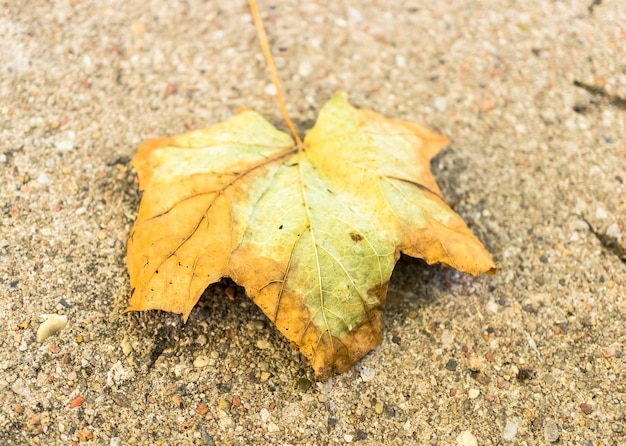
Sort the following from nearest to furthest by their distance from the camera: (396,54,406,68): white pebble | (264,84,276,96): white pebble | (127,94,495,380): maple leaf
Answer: (127,94,495,380): maple leaf
(264,84,276,96): white pebble
(396,54,406,68): white pebble

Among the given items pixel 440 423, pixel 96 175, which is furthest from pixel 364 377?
pixel 96 175

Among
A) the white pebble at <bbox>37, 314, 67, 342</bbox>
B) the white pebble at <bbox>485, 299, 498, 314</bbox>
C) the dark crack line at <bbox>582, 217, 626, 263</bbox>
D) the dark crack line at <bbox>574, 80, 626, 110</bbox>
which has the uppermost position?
the dark crack line at <bbox>574, 80, 626, 110</bbox>

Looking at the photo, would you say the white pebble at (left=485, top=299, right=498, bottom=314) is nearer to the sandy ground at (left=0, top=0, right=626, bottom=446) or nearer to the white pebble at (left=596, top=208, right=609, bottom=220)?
the sandy ground at (left=0, top=0, right=626, bottom=446)

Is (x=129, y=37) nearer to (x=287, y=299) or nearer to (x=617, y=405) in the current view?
(x=287, y=299)

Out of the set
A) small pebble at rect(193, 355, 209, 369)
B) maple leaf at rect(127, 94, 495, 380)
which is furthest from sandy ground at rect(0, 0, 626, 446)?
maple leaf at rect(127, 94, 495, 380)

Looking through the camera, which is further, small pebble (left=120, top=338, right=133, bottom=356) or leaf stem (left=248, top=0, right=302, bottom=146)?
leaf stem (left=248, top=0, right=302, bottom=146)

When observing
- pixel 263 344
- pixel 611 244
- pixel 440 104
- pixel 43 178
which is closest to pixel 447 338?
pixel 263 344

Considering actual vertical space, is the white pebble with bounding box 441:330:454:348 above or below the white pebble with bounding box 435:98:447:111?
below

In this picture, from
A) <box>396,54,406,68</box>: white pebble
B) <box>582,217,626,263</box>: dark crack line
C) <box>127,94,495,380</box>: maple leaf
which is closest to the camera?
<box>127,94,495,380</box>: maple leaf

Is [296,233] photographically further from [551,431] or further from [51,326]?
[551,431]
